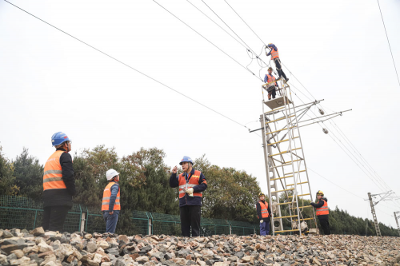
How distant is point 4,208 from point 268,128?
10.8 m

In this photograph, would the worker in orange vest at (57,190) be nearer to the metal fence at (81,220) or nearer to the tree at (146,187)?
the metal fence at (81,220)

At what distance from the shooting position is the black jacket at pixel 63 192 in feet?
13.8

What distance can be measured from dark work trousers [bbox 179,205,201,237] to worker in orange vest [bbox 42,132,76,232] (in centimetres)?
250

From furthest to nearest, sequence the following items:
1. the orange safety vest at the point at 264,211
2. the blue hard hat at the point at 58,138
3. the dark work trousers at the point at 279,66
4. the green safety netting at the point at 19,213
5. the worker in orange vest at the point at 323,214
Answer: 1. the dark work trousers at the point at 279,66
2. the orange safety vest at the point at 264,211
3. the worker in orange vest at the point at 323,214
4. the green safety netting at the point at 19,213
5. the blue hard hat at the point at 58,138

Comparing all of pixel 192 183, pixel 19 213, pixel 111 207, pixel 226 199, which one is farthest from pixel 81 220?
pixel 226 199

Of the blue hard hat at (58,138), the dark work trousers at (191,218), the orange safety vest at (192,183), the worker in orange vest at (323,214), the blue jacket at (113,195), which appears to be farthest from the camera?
the worker in orange vest at (323,214)

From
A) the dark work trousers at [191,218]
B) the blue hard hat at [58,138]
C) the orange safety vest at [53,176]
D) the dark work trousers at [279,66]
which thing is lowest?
the dark work trousers at [191,218]

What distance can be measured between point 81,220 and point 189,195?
5689 mm

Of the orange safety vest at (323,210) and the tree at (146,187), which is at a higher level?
the tree at (146,187)

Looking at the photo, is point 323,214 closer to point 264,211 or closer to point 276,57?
point 264,211

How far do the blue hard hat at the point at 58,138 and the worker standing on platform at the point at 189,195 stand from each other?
2229 mm

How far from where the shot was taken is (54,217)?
13.8 feet

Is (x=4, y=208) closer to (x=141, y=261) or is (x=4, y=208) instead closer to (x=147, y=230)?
(x=147, y=230)

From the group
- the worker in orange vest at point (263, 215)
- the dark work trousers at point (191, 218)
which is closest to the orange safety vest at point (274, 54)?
the worker in orange vest at point (263, 215)
